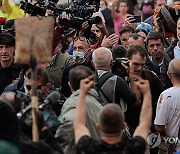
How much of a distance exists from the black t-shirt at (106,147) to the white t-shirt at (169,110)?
2.79m

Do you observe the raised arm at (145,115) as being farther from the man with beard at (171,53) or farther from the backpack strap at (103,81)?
the man with beard at (171,53)

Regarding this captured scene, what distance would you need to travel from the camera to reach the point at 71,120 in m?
8.66

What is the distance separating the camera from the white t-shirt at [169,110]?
1038cm

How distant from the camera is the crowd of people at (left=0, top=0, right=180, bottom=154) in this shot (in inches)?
299

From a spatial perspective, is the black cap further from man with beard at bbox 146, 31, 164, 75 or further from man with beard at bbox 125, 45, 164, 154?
man with beard at bbox 146, 31, 164, 75

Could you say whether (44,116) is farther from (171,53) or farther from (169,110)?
(171,53)

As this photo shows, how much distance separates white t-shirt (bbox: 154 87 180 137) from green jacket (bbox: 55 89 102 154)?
1.57m

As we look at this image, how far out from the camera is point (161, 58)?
499 inches

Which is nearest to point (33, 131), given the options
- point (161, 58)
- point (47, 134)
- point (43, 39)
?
point (47, 134)

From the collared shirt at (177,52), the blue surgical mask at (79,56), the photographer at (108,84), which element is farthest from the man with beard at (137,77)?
the collared shirt at (177,52)

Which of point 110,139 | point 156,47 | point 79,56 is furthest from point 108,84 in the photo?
point 110,139

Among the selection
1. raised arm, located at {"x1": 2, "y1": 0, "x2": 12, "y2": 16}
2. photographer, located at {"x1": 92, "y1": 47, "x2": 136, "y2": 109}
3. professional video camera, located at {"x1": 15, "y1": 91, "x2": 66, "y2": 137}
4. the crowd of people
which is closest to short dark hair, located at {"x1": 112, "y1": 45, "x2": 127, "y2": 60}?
the crowd of people

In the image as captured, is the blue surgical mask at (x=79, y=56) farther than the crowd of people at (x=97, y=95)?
Yes

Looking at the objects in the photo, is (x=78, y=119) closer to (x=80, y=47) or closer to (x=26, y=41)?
(x=26, y=41)
